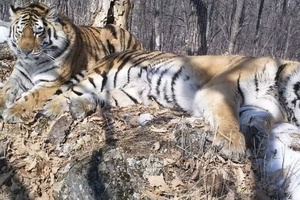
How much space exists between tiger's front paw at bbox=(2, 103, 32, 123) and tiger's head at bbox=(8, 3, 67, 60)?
1.50ft

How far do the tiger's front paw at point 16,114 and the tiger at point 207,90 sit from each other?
0.17 metres

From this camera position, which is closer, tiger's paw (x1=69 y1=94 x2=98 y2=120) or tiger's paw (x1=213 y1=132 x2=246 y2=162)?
tiger's paw (x1=213 y1=132 x2=246 y2=162)

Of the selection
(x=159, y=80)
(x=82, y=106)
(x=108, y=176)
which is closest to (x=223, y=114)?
(x=108, y=176)

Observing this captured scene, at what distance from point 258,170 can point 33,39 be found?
7.21 feet

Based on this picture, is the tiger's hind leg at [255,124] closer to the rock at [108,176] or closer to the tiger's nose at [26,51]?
the rock at [108,176]

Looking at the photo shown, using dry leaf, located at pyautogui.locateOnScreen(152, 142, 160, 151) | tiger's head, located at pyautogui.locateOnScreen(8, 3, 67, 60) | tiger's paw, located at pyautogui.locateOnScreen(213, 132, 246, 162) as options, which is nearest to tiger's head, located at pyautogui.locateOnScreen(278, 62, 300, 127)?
tiger's paw, located at pyautogui.locateOnScreen(213, 132, 246, 162)

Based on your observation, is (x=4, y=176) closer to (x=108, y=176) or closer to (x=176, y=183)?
(x=108, y=176)

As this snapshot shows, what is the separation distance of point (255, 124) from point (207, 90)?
17.6 inches

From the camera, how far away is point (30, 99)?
169 inches

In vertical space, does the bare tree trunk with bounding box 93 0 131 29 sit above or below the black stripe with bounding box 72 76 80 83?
above

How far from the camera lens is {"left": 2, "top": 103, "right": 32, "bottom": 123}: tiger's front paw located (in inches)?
161

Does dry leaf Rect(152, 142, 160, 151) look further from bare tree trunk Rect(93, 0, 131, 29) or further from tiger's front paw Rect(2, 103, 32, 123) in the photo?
bare tree trunk Rect(93, 0, 131, 29)

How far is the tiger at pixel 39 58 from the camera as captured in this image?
170 inches

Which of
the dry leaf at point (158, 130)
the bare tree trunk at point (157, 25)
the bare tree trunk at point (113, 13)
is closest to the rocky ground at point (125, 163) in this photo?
the dry leaf at point (158, 130)
